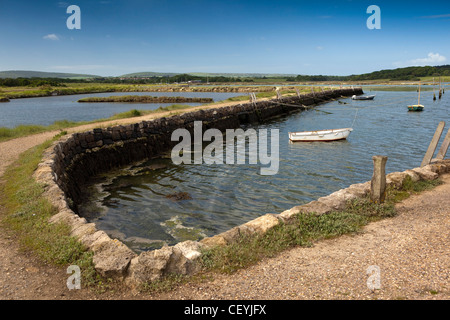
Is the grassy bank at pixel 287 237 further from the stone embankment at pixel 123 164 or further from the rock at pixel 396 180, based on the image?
the rock at pixel 396 180

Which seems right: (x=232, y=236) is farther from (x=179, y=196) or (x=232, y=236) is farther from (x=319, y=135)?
(x=319, y=135)

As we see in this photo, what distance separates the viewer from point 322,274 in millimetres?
5500

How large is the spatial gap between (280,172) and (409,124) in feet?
75.2

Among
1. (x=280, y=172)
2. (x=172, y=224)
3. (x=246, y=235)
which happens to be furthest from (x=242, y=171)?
(x=246, y=235)

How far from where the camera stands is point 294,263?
19.5ft

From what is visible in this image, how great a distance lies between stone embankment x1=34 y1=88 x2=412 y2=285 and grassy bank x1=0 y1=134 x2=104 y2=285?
19cm

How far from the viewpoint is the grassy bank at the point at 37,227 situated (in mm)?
5867

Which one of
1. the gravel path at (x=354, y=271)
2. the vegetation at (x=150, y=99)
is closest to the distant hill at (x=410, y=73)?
the vegetation at (x=150, y=99)

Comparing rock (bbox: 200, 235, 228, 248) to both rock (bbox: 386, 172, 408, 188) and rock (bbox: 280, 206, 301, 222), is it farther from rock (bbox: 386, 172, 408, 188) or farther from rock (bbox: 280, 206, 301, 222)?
rock (bbox: 386, 172, 408, 188)

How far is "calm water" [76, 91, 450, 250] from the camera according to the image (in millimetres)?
10250

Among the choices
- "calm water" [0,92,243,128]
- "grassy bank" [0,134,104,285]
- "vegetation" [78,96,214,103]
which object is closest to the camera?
"grassy bank" [0,134,104,285]

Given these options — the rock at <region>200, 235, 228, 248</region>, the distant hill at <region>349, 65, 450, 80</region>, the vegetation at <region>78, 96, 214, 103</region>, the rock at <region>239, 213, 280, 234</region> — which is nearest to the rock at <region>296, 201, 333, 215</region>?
the rock at <region>239, 213, 280, 234</region>

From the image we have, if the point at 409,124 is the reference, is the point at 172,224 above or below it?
below

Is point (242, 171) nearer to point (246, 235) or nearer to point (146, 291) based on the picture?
point (246, 235)
